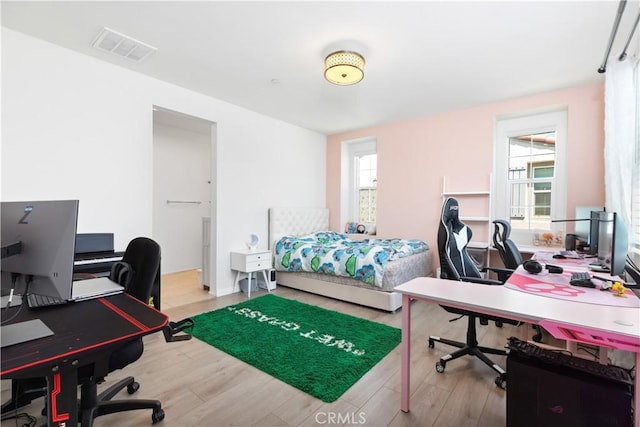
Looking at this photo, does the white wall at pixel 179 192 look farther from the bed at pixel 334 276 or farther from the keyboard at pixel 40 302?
the keyboard at pixel 40 302

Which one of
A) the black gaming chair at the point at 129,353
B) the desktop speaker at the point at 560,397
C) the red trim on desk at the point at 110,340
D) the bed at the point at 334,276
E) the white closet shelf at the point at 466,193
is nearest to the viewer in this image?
the red trim on desk at the point at 110,340

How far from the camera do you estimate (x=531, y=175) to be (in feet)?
13.4

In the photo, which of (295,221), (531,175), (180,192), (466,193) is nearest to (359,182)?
(295,221)

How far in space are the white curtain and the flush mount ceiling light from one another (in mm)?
2468

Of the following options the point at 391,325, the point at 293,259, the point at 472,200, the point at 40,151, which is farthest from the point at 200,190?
the point at 472,200

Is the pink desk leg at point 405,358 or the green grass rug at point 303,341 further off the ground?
the pink desk leg at point 405,358

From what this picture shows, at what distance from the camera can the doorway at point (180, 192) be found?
5.13 m

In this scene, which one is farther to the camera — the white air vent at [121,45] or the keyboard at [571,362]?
the white air vent at [121,45]

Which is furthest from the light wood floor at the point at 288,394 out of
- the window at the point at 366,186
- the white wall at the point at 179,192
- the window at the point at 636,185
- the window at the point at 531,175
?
the window at the point at 366,186

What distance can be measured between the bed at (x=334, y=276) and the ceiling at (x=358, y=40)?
212cm

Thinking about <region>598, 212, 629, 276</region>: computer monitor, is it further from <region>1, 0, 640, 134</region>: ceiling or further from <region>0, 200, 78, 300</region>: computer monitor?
<region>0, 200, 78, 300</region>: computer monitor

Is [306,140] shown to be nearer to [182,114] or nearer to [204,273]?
[182,114]

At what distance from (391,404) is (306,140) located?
4.60 m

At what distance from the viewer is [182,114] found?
368 cm
